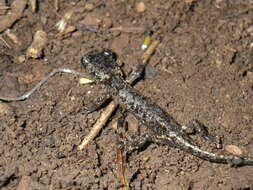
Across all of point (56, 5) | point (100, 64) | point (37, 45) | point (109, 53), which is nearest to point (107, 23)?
point (109, 53)

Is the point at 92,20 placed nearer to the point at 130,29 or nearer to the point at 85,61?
the point at 130,29

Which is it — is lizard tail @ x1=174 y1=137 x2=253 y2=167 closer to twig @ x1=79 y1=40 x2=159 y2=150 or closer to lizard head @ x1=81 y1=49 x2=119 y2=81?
twig @ x1=79 y1=40 x2=159 y2=150

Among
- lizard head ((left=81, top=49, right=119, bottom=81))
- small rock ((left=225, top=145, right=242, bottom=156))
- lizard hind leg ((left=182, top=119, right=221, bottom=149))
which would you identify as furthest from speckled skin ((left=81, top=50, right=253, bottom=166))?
small rock ((left=225, top=145, right=242, bottom=156))

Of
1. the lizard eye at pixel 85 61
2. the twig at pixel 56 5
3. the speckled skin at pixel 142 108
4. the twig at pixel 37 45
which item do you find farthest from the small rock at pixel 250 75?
the twig at pixel 56 5

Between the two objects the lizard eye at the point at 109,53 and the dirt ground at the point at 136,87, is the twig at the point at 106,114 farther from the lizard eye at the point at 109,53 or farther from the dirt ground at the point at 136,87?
the lizard eye at the point at 109,53

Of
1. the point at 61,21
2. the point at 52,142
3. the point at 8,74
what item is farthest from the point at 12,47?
the point at 52,142

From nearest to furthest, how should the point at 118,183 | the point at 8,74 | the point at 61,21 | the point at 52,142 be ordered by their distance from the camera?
the point at 118,183, the point at 52,142, the point at 8,74, the point at 61,21

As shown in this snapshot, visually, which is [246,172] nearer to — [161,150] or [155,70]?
[161,150]
